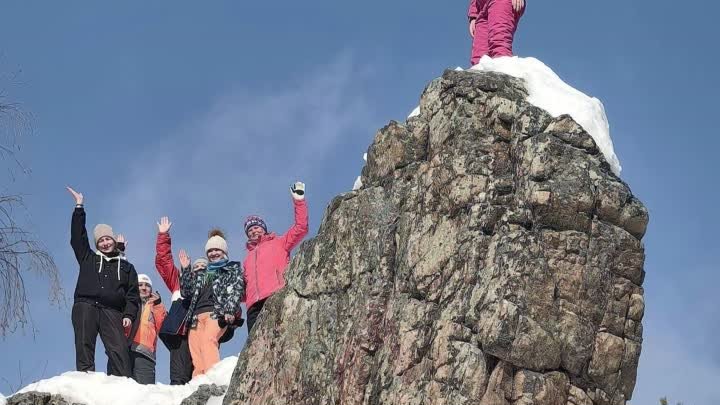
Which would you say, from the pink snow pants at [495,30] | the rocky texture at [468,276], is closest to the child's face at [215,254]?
the rocky texture at [468,276]

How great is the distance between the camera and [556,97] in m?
14.7

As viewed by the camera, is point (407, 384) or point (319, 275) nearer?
point (407, 384)

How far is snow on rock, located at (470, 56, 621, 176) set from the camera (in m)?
14.3

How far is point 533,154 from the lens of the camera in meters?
13.6

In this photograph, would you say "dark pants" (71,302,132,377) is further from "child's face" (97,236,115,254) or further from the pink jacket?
the pink jacket

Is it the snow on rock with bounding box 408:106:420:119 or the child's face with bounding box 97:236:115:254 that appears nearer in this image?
the snow on rock with bounding box 408:106:420:119

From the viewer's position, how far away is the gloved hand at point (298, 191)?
55.0 feet

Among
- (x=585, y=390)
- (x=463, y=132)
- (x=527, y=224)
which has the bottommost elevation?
(x=585, y=390)

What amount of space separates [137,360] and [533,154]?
7.36 m

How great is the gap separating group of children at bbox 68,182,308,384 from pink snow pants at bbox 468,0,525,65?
297 centimetres

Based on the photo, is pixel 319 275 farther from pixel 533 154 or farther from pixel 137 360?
pixel 137 360

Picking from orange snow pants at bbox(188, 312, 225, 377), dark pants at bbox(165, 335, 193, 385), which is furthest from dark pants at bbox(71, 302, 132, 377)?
orange snow pants at bbox(188, 312, 225, 377)

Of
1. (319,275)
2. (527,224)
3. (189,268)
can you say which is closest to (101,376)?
(189,268)

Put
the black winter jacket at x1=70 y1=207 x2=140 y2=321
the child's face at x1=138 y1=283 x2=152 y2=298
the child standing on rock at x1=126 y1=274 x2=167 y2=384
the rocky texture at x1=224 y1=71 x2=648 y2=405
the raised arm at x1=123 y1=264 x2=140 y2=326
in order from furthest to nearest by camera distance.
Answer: the child's face at x1=138 y1=283 x2=152 y2=298 < the child standing on rock at x1=126 y1=274 x2=167 y2=384 < the raised arm at x1=123 y1=264 x2=140 y2=326 < the black winter jacket at x1=70 y1=207 x2=140 y2=321 < the rocky texture at x1=224 y1=71 x2=648 y2=405
